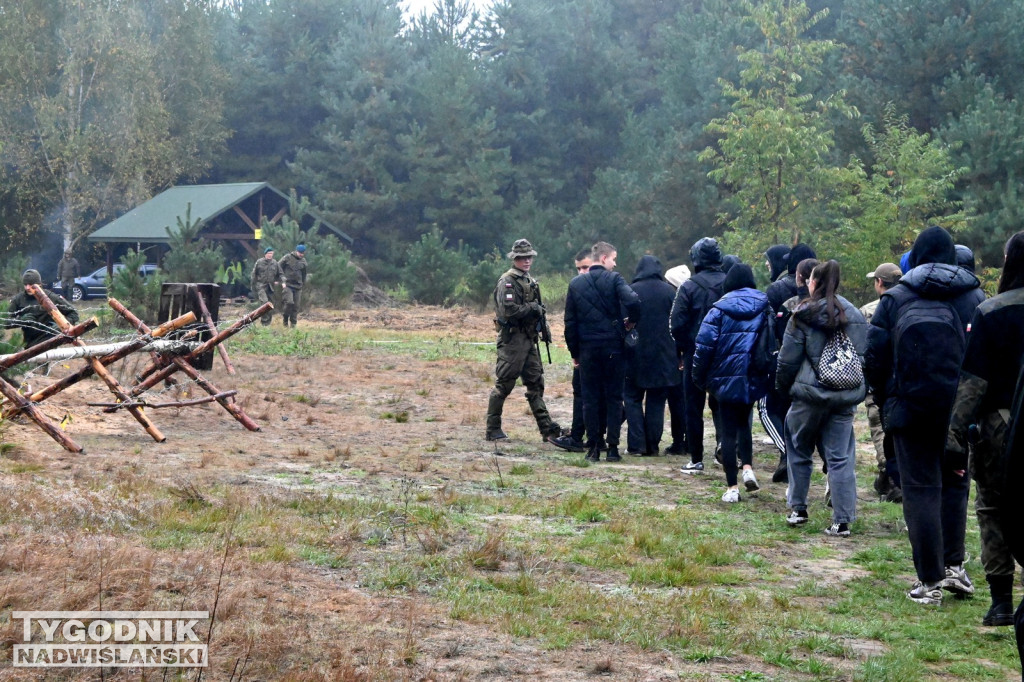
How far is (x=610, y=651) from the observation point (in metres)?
5.09

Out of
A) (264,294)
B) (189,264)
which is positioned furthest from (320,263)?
(264,294)

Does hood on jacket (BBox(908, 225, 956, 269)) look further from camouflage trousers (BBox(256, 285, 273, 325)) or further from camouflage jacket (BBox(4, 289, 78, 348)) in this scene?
camouflage trousers (BBox(256, 285, 273, 325))

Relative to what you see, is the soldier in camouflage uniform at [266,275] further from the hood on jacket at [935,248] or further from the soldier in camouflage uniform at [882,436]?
the hood on jacket at [935,248]

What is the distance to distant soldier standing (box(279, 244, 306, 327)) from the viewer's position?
83.9 feet

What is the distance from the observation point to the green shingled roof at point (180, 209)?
4247 cm

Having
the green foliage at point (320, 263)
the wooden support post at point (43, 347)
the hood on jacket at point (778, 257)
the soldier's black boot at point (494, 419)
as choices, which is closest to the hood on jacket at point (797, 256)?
the hood on jacket at point (778, 257)

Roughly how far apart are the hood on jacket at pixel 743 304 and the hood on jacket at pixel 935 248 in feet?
7.97

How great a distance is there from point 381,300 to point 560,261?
1145 cm

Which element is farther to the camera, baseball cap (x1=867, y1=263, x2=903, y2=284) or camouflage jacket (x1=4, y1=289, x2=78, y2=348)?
camouflage jacket (x1=4, y1=289, x2=78, y2=348)

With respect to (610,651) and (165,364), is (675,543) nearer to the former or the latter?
(610,651)

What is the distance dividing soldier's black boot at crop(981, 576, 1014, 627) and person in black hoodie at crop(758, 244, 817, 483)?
12.3ft

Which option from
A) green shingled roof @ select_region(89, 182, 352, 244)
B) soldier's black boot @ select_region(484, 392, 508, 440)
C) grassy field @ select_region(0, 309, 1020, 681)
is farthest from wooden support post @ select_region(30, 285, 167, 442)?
green shingled roof @ select_region(89, 182, 352, 244)

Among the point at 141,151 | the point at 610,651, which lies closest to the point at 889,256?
the point at 610,651

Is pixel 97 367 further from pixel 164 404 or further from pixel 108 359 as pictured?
pixel 164 404
